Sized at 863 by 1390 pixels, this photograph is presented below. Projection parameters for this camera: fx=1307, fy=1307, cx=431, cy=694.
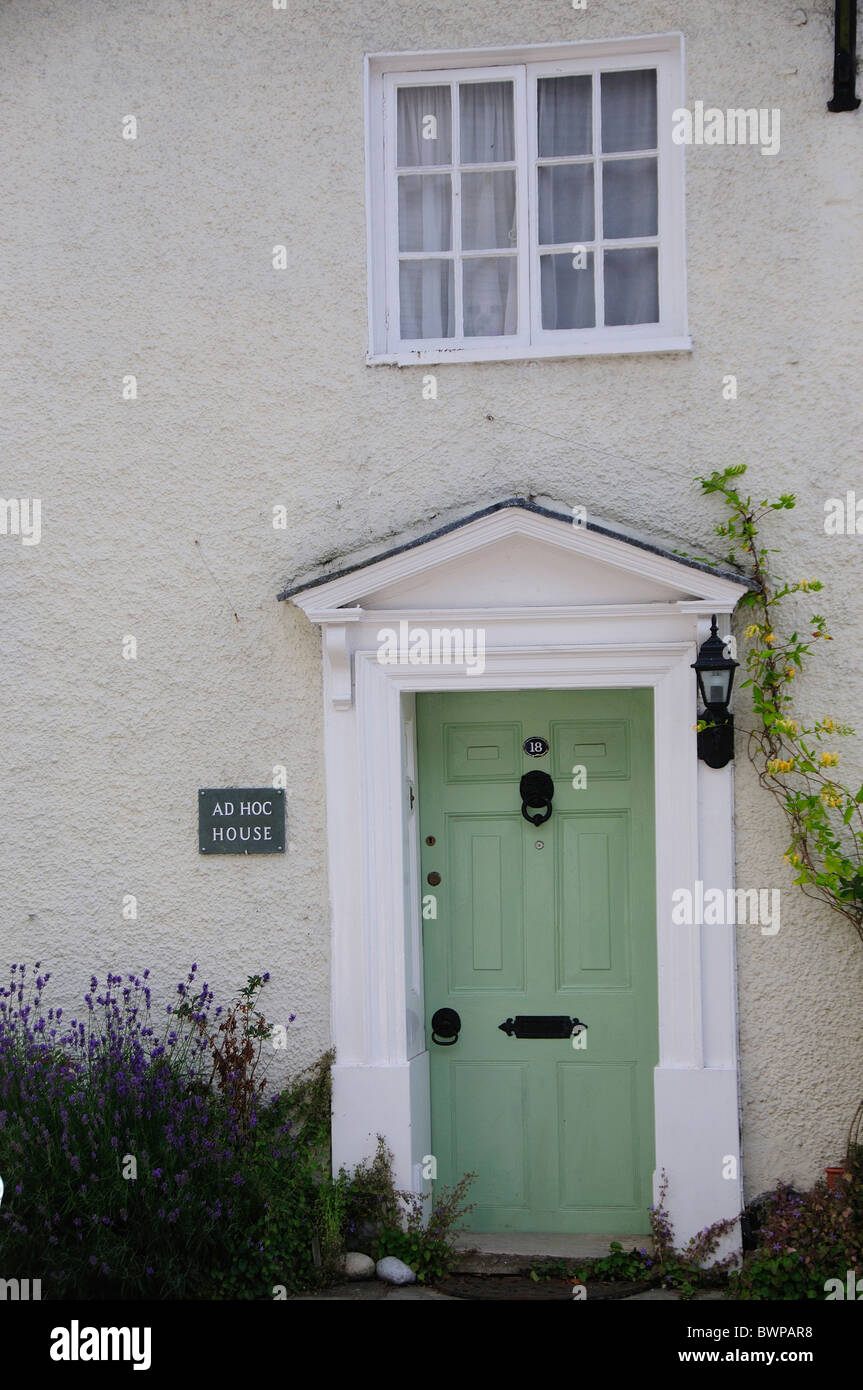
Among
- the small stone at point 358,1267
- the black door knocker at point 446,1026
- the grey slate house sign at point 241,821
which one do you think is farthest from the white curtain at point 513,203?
the small stone at point 358,1267

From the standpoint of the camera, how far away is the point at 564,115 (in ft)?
18.7

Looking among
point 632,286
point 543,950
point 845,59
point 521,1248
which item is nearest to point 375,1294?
point 521,1248

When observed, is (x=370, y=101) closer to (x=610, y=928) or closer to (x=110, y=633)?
(x=110, y=633)

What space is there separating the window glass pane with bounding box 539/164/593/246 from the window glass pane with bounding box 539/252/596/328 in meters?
0.10

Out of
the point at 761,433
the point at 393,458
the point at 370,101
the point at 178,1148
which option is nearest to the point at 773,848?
the point at 761,433

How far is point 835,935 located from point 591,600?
5.51 feet

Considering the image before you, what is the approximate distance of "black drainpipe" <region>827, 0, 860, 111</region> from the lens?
5.24 meters

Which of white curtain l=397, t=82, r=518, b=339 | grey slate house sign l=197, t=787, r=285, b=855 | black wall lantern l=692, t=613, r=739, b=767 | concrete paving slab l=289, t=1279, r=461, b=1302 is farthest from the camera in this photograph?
white curtain l=397, t=82, r=518, b=339

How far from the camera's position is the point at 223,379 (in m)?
5.61

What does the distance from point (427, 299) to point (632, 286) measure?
90 centimetres

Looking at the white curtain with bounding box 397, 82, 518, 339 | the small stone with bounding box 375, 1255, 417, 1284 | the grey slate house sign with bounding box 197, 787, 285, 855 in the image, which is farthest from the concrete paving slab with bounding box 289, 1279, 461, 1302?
the white curtain with bounding box 397, 82, 518, 339

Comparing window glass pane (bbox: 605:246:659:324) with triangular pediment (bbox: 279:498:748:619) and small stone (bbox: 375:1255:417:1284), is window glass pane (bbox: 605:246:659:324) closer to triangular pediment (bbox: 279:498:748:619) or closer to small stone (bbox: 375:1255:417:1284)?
triangular pediment (bbox: 279:498:748:619)

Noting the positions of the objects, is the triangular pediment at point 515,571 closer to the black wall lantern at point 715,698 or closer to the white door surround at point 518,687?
the white door surround at point 518,687

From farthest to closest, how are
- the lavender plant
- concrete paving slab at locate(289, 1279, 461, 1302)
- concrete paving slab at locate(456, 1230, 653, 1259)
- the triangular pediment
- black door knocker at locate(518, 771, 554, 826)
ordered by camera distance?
black door knocker at locate(518, 771, 554, 826) < concrete paving slab at locate(456, 1230, 653, 1259) < the triangular pediment < concrete paving slab at locate(289, 1279, 461, 1302) < the lavender plant
